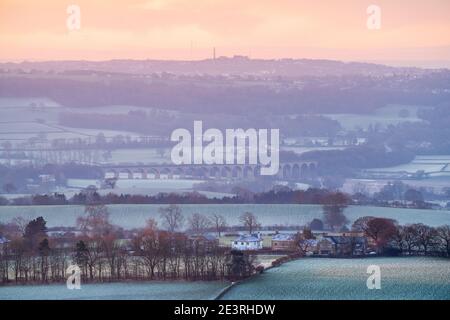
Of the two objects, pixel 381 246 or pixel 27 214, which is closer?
pixel 381 246

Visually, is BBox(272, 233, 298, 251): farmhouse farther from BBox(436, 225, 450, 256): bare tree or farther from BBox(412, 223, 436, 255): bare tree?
BBox(436, 225, 450, 256): bare tree

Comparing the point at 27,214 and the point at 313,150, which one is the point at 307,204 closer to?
the point at 313,150

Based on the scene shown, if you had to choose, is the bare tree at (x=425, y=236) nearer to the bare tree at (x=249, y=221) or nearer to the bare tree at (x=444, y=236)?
A: the bare tree at (x=444, y=236)

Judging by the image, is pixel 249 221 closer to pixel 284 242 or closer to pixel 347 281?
pixel 284 242

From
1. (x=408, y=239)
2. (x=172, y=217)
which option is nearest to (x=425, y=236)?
(x=408, y=239)
